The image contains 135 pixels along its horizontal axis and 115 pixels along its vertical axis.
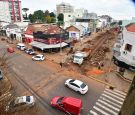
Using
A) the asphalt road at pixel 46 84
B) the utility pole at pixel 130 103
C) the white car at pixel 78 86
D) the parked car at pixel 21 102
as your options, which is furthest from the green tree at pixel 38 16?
the utility pole at pixel 130 103

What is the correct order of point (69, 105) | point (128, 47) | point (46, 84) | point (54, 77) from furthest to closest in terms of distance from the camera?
point (54, 77) < point (128, 47) < point (46, 84) < point (69, 105)

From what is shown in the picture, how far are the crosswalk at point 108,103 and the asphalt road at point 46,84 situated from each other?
0.64 metres

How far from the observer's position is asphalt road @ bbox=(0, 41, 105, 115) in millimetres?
18516

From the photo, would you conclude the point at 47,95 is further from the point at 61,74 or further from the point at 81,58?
the point at 81,58

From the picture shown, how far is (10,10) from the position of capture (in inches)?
3868

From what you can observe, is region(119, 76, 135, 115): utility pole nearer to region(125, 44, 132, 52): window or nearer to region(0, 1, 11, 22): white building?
region(125, 44, 132, 52): window

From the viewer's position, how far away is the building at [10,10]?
94125 millimetres

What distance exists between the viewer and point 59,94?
2000 centimetres

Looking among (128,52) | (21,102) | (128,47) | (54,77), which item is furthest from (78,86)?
(128,47)

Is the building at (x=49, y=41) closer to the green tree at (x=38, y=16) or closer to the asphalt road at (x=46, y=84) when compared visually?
the asphalt road at (x=46, y=84)

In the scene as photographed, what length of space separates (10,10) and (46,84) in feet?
300

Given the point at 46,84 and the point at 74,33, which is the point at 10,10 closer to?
the point at 74,33

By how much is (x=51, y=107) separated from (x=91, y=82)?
899 centimetres

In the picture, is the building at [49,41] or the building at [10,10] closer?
the building at [49,41]
